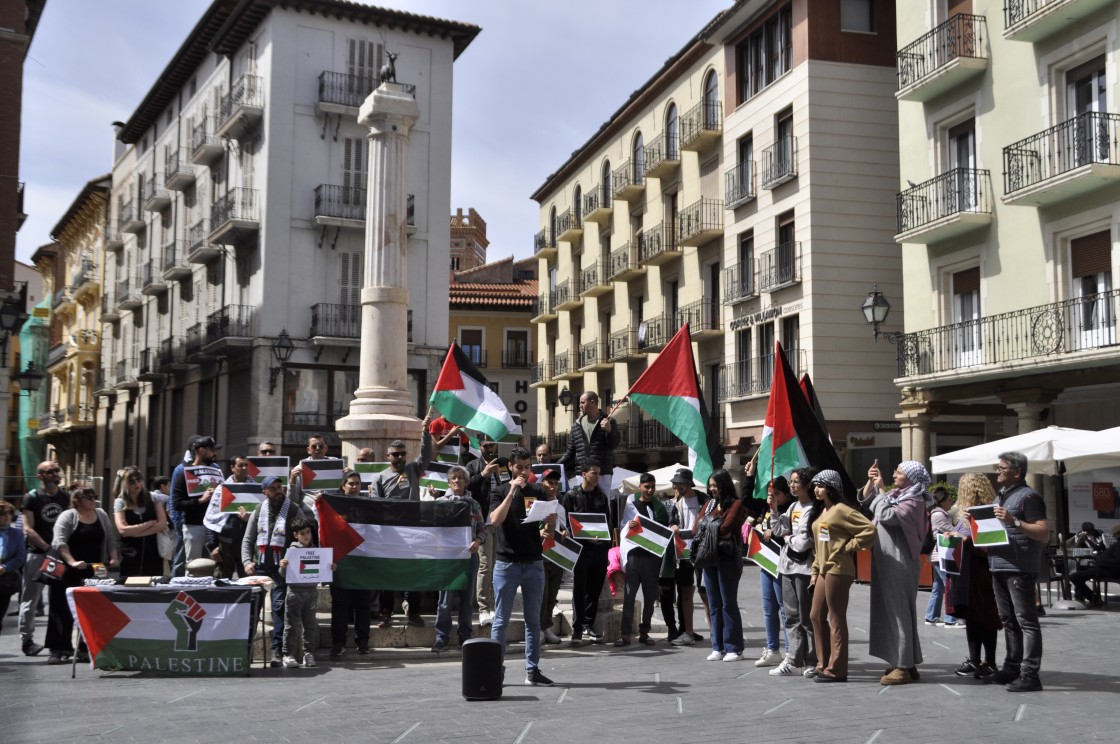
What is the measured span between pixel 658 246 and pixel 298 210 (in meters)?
12.4

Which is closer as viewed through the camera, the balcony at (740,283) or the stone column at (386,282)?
the stone column at (386,282)

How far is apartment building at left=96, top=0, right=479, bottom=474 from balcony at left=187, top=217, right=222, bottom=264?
70 millimetres

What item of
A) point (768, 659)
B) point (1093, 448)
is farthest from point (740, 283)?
point (768, 659)

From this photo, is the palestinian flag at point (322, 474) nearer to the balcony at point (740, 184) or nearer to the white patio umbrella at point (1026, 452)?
the white patio umbrella at point (1026, 452)

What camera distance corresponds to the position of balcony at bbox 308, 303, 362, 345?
121ft

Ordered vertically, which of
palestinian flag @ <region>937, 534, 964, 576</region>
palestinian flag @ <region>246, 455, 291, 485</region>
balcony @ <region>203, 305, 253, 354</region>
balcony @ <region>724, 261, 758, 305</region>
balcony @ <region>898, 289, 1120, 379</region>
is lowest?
palestinian flag @ <region>937, 534, 964, 576</region>

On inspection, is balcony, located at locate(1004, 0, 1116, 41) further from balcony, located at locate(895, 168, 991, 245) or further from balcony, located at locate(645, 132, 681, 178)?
balcony, located at locate(645, 132, 681, 178)

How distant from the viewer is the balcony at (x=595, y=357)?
46.1 m

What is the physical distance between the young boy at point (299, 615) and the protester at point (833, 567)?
475 cm

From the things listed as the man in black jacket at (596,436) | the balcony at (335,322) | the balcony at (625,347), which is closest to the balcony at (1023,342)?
the man in black jacket at (596,436)

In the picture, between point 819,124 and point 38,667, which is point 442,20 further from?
point 38,667

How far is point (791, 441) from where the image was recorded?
12.5 m

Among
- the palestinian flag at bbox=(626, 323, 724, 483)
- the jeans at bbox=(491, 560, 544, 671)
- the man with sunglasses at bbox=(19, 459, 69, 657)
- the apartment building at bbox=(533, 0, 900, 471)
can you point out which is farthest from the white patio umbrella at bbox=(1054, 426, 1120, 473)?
the man with sunglasses at bbox=(19, 459, 69, 657)

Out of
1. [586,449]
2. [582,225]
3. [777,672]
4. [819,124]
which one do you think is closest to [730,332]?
[819,124]
